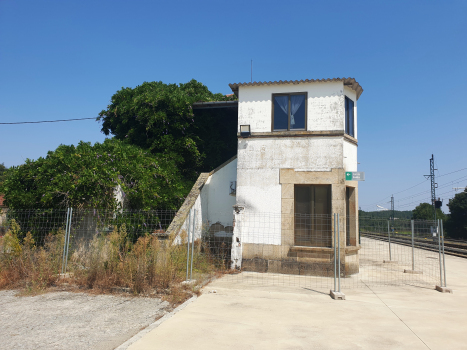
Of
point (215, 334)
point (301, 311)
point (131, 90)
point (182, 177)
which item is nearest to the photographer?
point (215, 334)

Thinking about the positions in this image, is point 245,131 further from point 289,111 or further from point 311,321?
point 311,321

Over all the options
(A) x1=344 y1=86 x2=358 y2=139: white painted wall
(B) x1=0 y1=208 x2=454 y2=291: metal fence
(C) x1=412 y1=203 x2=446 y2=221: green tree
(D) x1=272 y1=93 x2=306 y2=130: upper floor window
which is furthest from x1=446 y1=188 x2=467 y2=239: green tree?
(D) x1=272 y1=93 x2=306 y2=130: upper floor window

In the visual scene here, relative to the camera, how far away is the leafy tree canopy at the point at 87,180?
373 inches

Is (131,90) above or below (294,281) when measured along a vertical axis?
above

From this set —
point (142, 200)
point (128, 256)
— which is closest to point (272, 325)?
point (128, 256)

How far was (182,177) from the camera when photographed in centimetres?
1353

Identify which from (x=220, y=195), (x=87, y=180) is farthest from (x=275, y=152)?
(x=87, y=180)

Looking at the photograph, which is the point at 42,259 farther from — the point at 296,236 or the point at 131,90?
the point at 131,90

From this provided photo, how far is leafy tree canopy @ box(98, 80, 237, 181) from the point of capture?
13523mm

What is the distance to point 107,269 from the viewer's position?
7527mm

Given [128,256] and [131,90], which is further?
[131,90]

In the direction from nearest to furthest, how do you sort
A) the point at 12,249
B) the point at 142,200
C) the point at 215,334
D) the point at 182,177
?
the point at 215,334, the point at 12,249, the point at 142,200, the point at 182,177

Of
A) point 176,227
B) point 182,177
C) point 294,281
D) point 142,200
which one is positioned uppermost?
point 182,177

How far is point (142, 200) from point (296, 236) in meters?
4.94
